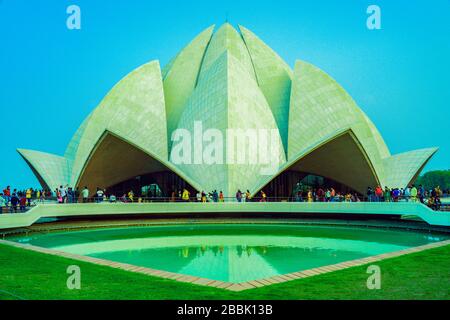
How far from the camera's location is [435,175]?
6762 centimetres

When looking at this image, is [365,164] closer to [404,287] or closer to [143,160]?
[143,160]

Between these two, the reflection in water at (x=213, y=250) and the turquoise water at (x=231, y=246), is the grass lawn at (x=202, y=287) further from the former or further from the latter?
the reflection in water at (x=213, y=250)

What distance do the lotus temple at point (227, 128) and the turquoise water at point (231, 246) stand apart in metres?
6.97

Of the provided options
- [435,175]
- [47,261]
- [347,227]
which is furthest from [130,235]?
[435,175]

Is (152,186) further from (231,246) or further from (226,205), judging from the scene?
(231,246)

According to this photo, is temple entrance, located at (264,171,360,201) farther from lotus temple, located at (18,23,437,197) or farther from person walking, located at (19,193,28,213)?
person walking, located at (19,193,28,213)

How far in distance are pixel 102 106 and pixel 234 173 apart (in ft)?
31.9

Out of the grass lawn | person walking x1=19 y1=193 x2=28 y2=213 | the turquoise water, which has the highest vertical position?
person walking x1=19 y1=193 x2=28 y2=213

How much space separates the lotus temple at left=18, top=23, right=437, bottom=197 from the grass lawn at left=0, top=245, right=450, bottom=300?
585 inches

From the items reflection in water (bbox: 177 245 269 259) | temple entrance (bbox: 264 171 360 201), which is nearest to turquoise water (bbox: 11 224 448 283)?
reflection in water (bbox: 177 245 269 259)

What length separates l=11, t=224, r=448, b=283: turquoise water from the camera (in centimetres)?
738

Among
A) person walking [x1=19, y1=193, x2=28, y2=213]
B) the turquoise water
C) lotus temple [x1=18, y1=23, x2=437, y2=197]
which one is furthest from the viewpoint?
lotus temple [x1=18, y1=23, x2=437, y2=197]

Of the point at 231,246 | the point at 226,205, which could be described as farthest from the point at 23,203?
the point at 231,246

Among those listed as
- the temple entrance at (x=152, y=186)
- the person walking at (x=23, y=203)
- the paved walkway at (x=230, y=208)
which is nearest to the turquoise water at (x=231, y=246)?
the paved walkway at (x=230, y=208)
